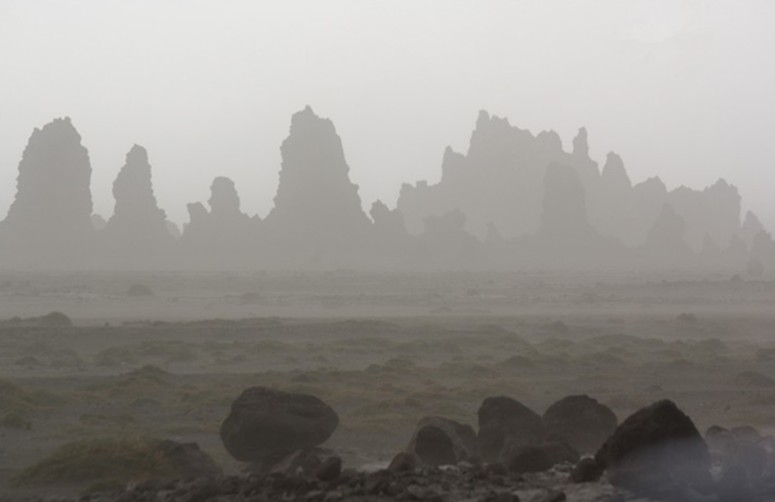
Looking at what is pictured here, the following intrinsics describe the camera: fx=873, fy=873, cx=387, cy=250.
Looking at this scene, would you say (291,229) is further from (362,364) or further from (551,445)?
(551,445)

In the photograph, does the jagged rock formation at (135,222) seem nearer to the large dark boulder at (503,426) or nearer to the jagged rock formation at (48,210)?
the jagged rock formation at (48,210)

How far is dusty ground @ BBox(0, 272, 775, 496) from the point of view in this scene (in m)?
22.4

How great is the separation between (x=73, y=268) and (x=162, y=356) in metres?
97.6

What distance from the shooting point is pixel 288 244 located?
137 m

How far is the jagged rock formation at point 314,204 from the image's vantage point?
135 metres

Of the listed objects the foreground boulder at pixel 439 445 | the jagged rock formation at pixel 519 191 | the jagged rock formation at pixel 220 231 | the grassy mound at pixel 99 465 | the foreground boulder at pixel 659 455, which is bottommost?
the grassy mound at pixel 99 465

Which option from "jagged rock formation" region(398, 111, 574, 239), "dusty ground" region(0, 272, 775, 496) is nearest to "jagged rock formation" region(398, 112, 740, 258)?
"jagged rock formation" region(398, 111, 574, 239)

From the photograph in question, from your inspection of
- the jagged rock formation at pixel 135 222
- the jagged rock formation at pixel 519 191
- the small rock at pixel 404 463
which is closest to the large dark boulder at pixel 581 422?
the small rock at pixel 404 463

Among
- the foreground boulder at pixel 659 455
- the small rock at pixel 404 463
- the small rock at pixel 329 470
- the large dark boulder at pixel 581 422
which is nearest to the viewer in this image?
the foreground boulder at pixel 659 455

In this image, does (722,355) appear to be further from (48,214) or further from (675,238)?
(675,238)

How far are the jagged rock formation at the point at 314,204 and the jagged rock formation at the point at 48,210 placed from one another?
28.5 metres

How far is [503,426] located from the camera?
61.0ft

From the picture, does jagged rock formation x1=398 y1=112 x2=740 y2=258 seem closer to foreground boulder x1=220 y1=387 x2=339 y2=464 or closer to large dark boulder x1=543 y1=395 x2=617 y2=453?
large dark boulder x1=543 y1=395 x2=617 y2=453

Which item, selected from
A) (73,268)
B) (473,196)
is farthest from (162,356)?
(473,196)
